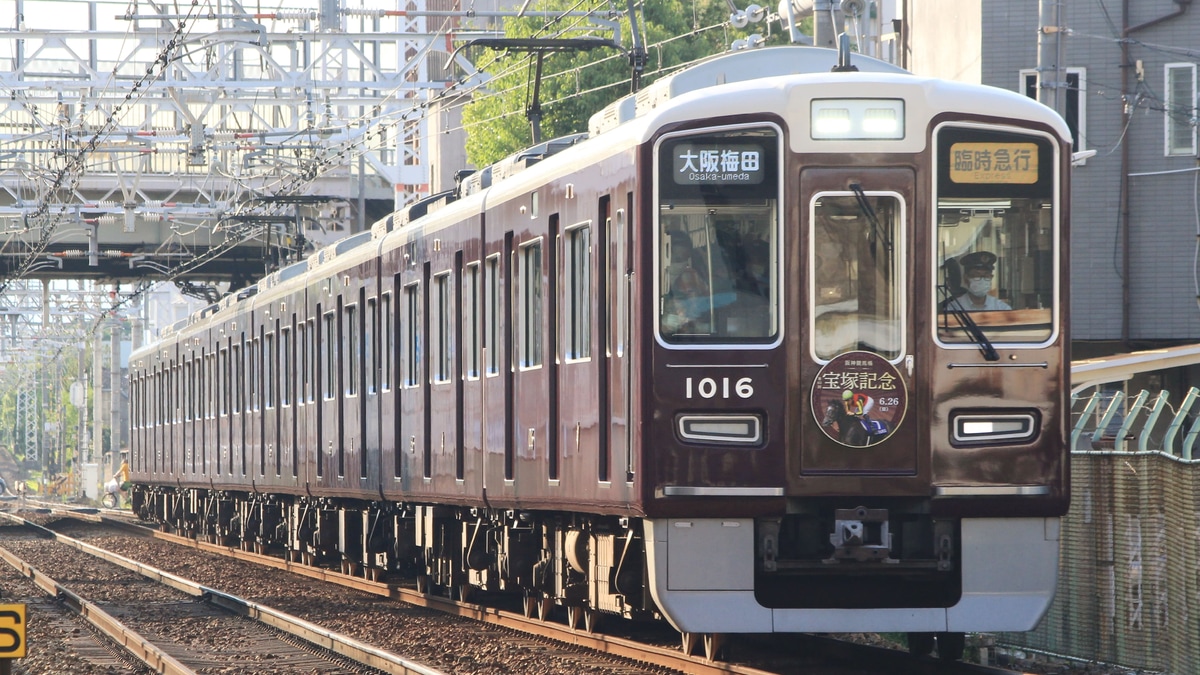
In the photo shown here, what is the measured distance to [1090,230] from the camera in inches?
840

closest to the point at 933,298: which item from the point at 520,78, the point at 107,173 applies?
the point at 520,78

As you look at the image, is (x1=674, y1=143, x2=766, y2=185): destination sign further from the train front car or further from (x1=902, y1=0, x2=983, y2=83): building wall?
(x1=902, y1=0, x2=983, y2=83): building wall

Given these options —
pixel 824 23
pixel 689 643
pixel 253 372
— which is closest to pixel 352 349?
pixel 824 23

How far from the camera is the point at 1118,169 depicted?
70.1 feet

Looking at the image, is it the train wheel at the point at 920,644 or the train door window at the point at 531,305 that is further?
the train door window at the point at 531,305

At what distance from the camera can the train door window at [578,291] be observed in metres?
10.0

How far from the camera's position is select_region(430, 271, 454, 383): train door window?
1342 centimetres

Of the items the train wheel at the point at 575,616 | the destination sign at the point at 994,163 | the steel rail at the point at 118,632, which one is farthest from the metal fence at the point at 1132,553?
the steel rail at the point at 118,632

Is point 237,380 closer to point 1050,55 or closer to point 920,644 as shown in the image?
point 1050,55

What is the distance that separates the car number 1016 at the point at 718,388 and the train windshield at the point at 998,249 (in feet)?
3.30

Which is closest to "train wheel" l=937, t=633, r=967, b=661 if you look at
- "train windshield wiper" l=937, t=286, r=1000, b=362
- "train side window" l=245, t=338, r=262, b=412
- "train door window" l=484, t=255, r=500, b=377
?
"train windshield wiper" l=937, t=286, r=1000, b=362

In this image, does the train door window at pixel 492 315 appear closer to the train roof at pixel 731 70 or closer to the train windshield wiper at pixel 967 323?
the train roof at pixel 731 70

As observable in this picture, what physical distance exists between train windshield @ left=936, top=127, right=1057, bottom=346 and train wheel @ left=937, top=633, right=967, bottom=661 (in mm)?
1500

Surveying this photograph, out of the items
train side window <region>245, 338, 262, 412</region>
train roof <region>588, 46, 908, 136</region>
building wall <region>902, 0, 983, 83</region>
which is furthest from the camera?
train side window <region>245, 338, 262, 412</region>
